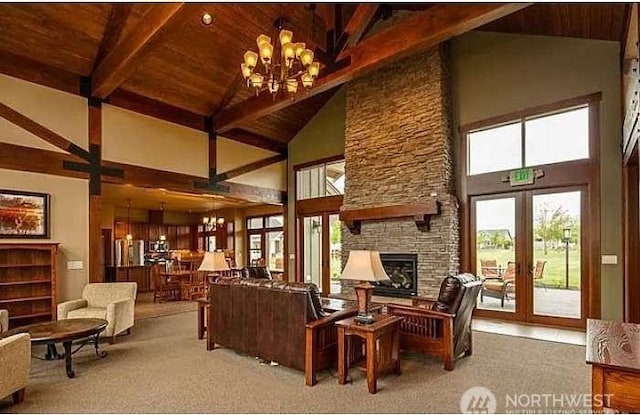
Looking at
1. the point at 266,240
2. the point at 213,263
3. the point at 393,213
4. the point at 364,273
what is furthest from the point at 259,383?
the point at 266,240

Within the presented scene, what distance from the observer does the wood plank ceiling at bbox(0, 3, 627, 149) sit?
17.3ft

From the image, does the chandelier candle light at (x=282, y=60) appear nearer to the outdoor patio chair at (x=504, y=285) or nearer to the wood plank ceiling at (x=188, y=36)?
the wood plank ceiling at (x=188, y=36)

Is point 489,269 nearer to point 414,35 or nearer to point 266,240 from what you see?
point 414,35

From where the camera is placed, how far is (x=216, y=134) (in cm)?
854

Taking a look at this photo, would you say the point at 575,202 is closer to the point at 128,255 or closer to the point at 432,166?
the point at 432,166

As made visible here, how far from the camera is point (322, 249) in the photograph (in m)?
9.47

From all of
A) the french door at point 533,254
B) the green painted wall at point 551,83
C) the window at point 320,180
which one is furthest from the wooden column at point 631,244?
the window at point 320,180

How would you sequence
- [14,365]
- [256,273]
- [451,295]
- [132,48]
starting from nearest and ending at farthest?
1. [14,365]
2. [451,295]
3. [132,48]
4. [256,273]

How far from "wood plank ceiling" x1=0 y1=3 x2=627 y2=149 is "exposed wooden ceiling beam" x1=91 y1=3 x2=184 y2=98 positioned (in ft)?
0.17

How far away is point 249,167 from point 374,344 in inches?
258

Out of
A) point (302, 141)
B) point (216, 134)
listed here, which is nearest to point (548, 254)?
point (302, 141)

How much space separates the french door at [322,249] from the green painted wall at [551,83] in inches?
152

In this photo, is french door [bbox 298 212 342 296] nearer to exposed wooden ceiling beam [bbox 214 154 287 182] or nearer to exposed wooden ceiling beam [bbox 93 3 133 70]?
exposed wooden ceiling beam [bbox 214 154 287 182]

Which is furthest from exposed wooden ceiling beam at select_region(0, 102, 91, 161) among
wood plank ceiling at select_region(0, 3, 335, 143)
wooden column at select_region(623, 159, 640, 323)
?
wooden column at select_region(623, 159, 640, 323)
